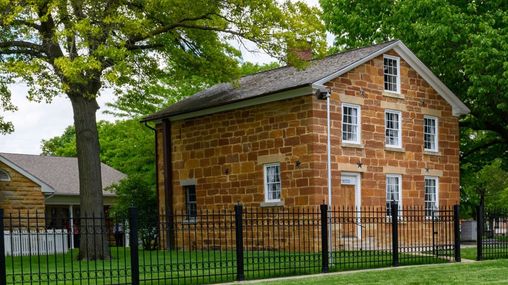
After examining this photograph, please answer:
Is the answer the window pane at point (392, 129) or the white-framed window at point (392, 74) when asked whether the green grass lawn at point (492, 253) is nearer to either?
the window pane at point (392, 129)

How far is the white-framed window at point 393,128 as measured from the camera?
26.1 metres

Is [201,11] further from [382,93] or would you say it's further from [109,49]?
[382,93]

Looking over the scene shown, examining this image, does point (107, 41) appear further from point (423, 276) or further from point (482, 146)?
point (482, 146)

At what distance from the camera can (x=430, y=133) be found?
27.6 metres

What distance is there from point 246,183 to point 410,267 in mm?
9072

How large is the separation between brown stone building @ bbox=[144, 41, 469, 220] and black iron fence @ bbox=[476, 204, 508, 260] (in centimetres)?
478

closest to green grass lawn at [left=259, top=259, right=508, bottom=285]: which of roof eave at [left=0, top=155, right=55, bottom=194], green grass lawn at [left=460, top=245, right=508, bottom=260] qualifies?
green grass lawn at [left=460, top=245, right=508, bottom=260]

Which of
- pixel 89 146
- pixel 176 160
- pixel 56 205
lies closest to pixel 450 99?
pixel 176 160

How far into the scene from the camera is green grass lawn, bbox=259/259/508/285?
1421 cm

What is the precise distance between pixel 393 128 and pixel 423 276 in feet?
37.8

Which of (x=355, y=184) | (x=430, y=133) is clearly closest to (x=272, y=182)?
(x=355, y=184)

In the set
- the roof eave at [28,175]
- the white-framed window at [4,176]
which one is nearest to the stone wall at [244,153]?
the roof eave at [28,175]

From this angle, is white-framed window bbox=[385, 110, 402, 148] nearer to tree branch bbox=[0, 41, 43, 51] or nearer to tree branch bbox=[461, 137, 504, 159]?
tree branch bbox=[461, 137, 504, 159]

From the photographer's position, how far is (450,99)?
28078 millimetres
